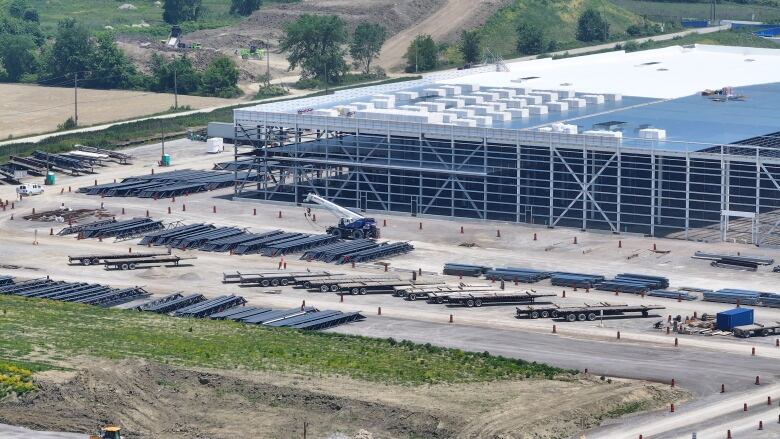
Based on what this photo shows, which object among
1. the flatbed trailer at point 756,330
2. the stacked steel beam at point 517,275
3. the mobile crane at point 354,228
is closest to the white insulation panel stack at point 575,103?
the mobile crane at point 354,228

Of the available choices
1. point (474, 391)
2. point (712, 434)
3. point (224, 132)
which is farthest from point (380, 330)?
point (224, 132)

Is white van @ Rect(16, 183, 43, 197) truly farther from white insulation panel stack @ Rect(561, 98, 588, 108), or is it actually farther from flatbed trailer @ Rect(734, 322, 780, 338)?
flatbed trailer @ Rect(734, 322, 780, 338)

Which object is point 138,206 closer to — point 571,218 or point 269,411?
point 571,218

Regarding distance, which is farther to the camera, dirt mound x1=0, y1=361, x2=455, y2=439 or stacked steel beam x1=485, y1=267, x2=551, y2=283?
stacked steel beam x1=485, y1=267, x2=551, y2=283

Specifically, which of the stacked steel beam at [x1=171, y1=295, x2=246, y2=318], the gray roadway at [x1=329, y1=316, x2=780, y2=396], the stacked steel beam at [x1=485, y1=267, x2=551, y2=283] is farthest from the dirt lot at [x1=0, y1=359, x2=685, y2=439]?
the stacked steel beam at [x1=485, y1=267, x2=551, y2=283]

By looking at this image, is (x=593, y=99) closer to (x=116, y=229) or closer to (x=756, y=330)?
(x=116, y=229)

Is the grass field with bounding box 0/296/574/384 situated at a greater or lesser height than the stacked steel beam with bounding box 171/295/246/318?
lesser
